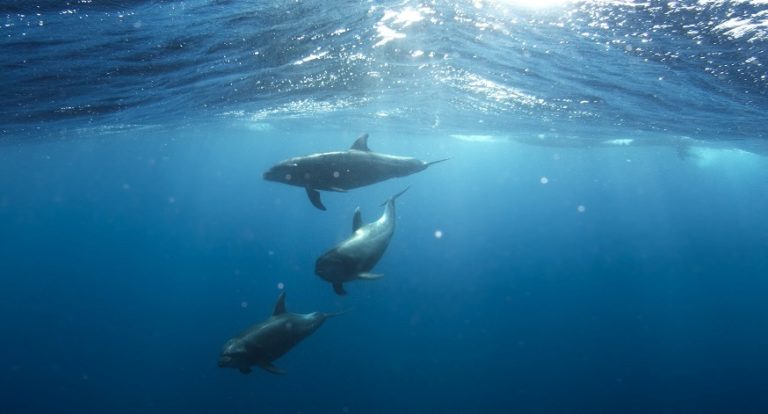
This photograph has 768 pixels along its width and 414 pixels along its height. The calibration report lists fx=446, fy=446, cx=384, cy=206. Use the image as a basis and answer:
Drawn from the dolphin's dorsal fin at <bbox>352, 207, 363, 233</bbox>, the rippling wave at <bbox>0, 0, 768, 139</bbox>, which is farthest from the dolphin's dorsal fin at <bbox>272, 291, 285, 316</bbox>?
the rippling wave at <bbox>0, 0, 768, 139</bbox>

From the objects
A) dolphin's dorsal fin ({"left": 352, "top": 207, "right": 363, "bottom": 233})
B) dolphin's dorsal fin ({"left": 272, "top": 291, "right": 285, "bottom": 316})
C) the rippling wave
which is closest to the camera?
dolphin's dorsal fin ({"left": 352, "top": 207, "right": 363, "bottom": 233})

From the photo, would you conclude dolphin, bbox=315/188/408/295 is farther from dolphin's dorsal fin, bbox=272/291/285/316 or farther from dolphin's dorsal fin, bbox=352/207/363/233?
dolphin's dorsal fin, bbox=272/291/285/316

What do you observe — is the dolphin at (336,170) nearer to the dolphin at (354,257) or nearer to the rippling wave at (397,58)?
the dolphin at (354,257)

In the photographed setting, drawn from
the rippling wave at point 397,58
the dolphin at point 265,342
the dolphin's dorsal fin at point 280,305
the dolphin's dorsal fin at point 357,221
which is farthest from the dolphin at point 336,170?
the rippling wave at point 397,58

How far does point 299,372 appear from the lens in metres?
29.5

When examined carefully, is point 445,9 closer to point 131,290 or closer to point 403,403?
point 403,403

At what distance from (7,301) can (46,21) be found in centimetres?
6010

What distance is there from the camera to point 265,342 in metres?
7.86

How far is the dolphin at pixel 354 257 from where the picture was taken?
6.11m

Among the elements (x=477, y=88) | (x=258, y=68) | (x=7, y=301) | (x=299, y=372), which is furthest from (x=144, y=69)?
(x=7, y=301)

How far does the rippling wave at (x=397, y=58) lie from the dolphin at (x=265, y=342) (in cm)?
650

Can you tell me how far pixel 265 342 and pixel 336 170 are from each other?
143 inches

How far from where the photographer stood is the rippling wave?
9383mm

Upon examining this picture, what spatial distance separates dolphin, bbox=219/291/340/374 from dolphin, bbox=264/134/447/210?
99.5 inches
